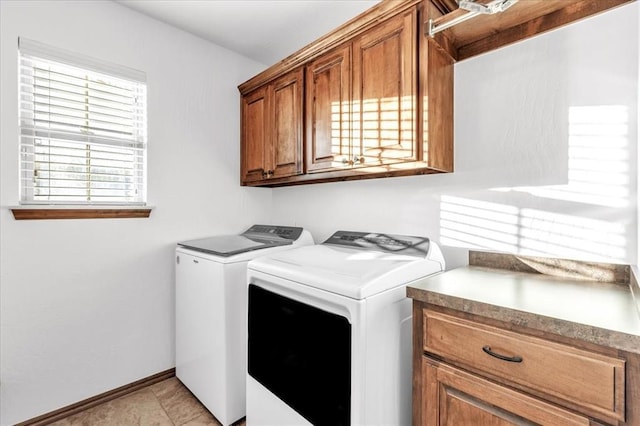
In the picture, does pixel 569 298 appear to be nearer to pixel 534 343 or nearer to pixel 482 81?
pixel 534 343

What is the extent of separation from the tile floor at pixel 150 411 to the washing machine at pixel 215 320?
0.20 feet

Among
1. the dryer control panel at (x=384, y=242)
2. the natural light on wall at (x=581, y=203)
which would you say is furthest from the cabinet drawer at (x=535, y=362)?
the natural light on wall at (x=581, y=203)

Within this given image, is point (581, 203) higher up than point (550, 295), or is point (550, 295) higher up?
point (581, 203)

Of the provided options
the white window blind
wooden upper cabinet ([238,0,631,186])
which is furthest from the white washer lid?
the white window blind

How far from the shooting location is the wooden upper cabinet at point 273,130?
213 centimetres

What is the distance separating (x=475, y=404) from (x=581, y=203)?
0.91 metres

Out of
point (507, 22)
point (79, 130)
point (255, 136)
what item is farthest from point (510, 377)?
point (79, 130)

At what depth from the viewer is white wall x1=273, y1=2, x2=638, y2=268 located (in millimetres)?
1224

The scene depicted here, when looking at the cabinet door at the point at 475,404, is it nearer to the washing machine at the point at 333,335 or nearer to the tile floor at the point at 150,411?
the washing machine at the point at 333,335

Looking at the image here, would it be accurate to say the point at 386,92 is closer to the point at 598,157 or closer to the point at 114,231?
the point at 598,157

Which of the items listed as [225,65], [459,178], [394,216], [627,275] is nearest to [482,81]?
[459,178]

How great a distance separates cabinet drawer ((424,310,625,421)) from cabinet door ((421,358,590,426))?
0.04 meters

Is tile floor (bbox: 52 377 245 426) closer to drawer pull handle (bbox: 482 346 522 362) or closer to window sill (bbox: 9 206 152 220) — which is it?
window sill (bbox: 9 206 152 220)

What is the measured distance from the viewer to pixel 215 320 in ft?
6.02
